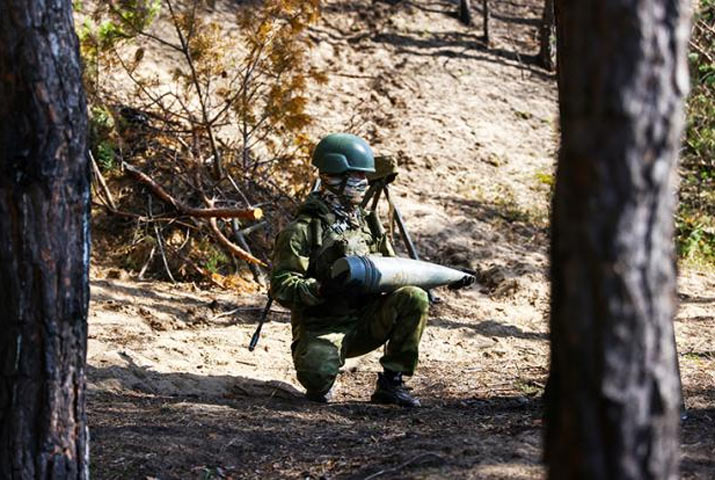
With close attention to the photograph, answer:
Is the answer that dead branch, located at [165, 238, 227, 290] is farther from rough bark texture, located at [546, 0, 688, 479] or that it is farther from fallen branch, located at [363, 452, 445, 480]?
rough bark texture, located at [546, 0, 688, 479]

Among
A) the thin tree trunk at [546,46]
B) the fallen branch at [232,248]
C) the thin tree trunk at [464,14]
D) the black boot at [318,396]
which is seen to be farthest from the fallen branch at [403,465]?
the thin tree trunk at [464,14]

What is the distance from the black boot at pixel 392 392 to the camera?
265 inches

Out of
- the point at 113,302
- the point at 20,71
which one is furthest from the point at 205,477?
the point at 113,302

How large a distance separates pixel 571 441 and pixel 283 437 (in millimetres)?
3385

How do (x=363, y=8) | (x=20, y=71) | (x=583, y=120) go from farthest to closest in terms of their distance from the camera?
(x=363, y=8)
(x=20, y=71)
(x=583, y=120)

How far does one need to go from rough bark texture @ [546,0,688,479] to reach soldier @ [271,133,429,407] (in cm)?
399

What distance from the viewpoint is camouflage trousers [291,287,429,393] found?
21.9 ft

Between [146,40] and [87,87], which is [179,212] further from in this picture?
[146,40]

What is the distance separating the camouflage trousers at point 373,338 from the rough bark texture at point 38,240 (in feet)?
9.05

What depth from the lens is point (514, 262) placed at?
10812 mm

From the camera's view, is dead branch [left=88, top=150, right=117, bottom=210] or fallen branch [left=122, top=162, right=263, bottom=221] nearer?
fallen branch [left=122, top=162, right=263, bottom=221]

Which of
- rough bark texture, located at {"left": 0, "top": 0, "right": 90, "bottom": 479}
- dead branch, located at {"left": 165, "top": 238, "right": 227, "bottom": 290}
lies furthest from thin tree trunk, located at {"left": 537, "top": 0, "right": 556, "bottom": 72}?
rough bark texture, located at {"left": 0, "top": 0, "right": 90, "bottom": 479}

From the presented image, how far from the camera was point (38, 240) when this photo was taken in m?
3.95

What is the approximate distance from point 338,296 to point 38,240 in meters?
3.00
